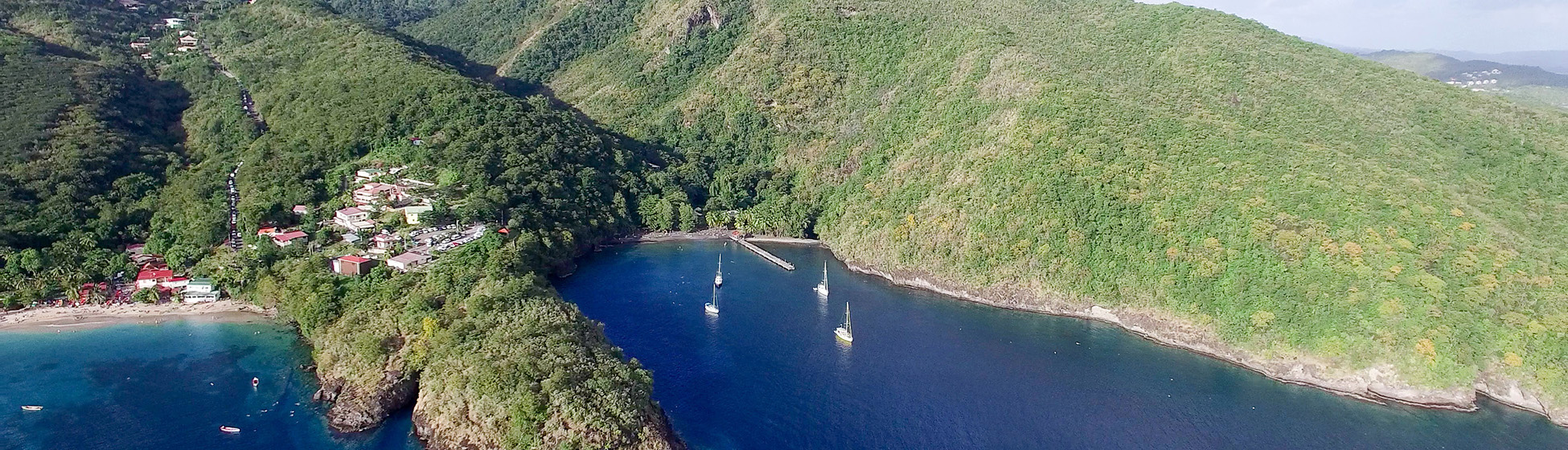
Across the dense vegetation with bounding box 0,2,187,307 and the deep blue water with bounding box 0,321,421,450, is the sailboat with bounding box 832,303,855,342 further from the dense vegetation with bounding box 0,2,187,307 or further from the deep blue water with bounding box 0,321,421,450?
the dense vegetation with bounding box 0,2,187,307

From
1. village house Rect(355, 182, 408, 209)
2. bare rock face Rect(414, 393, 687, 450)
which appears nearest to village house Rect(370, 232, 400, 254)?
village house Rect(355, 182, 408, 209)

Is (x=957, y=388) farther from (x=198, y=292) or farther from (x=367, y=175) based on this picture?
(x=198, y=292)

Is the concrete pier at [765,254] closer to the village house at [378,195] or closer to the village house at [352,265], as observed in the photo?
the village house at [378,195]

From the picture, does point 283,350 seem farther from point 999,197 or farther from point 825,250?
point 999,197

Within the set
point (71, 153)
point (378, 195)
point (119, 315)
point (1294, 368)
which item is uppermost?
point (71, 153)

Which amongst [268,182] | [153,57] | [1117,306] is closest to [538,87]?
[153,57]

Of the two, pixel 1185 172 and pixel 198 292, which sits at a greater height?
pixel 1185 172

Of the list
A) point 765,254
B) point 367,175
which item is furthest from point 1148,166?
point 367,175
